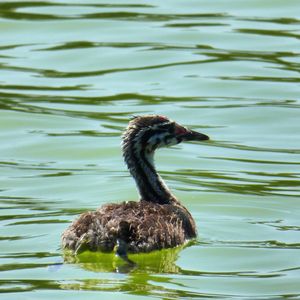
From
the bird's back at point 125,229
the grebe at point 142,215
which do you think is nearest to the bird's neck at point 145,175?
the grebe at point 142,215

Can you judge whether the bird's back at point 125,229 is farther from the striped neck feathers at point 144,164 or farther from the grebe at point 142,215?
the striped neck feathers at point 144,164

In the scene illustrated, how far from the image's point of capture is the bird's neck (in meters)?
15.7

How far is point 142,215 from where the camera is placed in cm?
1451

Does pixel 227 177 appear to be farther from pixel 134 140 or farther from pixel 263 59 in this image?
pixel 263 59

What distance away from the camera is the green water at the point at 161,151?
547 inches

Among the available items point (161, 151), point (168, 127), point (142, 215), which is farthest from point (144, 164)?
point (161, 151)

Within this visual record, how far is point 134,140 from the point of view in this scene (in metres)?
15.6

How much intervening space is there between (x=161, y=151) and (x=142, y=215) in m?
5.24

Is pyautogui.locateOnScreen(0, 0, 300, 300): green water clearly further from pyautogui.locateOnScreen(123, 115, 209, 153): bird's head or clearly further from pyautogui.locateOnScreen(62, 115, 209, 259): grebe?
pyautogui.locateOnScreen(123, 115, 209, 153): bird's head

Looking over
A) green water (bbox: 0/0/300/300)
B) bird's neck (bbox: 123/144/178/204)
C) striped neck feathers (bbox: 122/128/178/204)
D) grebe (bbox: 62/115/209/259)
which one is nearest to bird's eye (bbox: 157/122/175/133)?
grebe (bbox: 62/115/209/259)

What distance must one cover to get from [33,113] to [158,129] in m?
5.90

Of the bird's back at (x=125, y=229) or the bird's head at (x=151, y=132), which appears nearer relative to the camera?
the bird's back at (x=125, y=229)

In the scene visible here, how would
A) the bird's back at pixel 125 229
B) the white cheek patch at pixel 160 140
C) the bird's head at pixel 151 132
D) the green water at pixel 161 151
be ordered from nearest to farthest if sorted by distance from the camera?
the green water at pixel 161 151 < the bird's back at pixel 125 229 < the bird's head at pixel 151 132 < the white cheek patch at pixel 160 140

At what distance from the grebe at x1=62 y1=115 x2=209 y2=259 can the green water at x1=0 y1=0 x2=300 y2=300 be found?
0.18m
